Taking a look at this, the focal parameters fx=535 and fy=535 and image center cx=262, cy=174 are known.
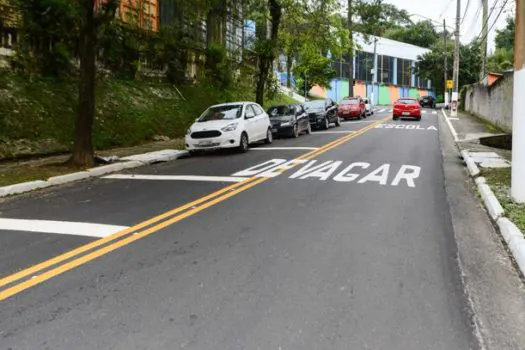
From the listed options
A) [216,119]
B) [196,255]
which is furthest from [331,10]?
[196,255]

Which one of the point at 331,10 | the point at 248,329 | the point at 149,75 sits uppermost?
the point at 331,10

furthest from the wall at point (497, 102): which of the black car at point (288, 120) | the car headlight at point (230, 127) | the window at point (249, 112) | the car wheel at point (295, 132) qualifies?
the car headlight at point (230, 127)

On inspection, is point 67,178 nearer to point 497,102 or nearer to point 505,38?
point 497,102

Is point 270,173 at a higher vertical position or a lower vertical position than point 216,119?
lower

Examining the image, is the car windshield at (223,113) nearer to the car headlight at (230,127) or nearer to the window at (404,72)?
the car headlight at (230,127)

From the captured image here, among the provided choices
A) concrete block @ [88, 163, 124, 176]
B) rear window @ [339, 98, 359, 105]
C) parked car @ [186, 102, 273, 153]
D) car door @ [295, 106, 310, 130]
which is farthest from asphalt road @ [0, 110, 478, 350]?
rear window @ [339, 98, 359, 105]

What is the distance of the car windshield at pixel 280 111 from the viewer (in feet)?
74.1

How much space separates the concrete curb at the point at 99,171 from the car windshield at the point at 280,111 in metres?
7.21

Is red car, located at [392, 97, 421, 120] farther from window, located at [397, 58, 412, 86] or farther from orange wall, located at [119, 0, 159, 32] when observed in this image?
window, located at [397, 58, 412, 86]

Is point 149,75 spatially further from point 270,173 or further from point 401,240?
point 401,240

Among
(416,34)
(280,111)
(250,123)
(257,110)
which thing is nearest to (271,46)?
(280,111)

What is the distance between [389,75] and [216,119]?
68.9 meters

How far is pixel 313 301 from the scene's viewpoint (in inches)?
172

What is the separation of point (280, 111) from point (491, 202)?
50.6 feet
